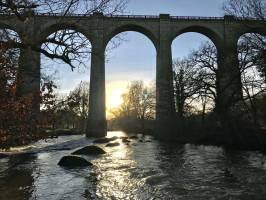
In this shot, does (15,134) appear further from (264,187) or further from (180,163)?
(180,163)

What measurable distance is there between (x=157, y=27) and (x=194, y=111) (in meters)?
13.8

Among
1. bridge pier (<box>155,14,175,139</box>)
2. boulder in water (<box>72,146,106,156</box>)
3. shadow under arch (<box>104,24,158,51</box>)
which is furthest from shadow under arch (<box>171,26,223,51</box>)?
boulder in water (<box>72,146,106,156</box>)

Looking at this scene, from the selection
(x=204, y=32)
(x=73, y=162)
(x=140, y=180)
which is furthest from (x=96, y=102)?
(x=140, y=180)

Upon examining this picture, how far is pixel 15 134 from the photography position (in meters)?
7.37

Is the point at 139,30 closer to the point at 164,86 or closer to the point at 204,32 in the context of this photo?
the point at 204,32

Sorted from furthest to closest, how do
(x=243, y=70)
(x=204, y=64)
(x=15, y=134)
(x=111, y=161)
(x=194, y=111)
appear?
(x=194, y=111)
(x=204, y=64)
(x=243, y=70)
(x=111, y=161)
(x=15, y=134)

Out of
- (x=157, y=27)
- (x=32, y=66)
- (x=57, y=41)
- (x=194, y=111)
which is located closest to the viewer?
(x=57, y=41)

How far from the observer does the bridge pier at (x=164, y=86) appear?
43812 mm

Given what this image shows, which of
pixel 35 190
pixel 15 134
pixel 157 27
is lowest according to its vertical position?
pixel 35 190

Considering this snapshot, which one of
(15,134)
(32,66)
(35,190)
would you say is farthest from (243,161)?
(15,134)

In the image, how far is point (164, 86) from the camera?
46.2 m

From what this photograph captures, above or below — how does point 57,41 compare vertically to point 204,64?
below

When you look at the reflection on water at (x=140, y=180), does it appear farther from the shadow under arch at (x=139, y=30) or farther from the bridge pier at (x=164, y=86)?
the shadow under arch at (x=139, y=30)

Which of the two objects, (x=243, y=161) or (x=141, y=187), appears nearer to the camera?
(x=141, y=187)
